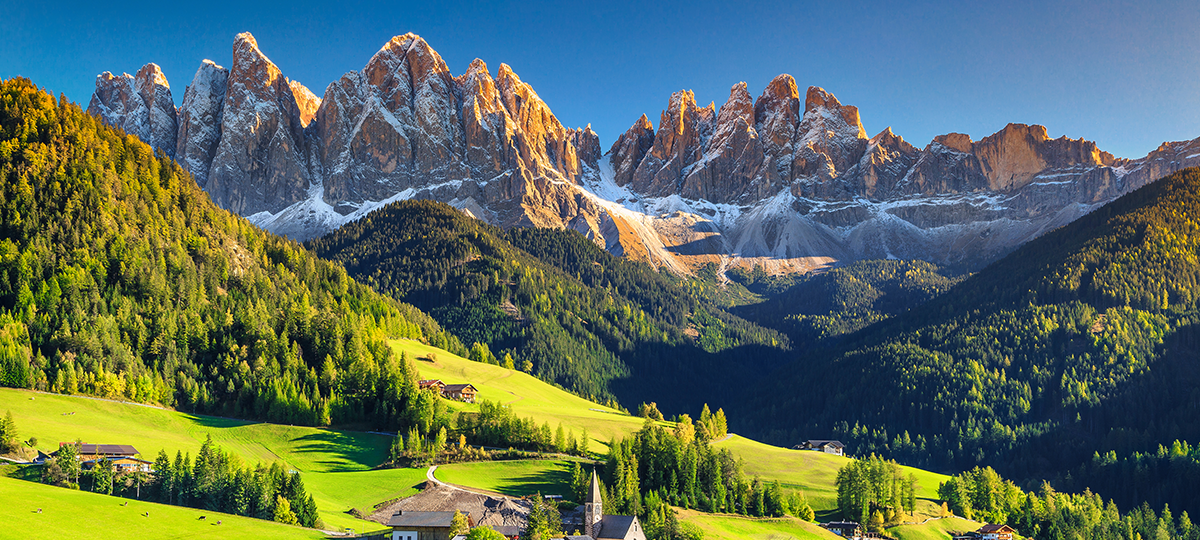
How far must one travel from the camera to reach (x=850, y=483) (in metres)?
126

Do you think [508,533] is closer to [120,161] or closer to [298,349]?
[298,349]

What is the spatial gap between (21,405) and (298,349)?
43.8 metres

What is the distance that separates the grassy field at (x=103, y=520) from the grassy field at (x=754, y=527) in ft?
136

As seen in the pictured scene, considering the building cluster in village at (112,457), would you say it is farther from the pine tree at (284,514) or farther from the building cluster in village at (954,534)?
the building cluster in village at (954,534)

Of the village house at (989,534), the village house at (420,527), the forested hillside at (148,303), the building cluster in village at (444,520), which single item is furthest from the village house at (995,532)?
the forested hillside at (148,303)

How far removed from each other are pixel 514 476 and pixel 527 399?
60.6m

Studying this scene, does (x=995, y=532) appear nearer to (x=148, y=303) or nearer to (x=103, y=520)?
(x=103, y=520)

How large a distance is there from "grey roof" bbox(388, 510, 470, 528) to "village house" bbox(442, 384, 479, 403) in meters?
64.8

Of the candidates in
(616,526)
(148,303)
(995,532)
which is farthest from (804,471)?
(148,303)

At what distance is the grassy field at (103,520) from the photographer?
239ft

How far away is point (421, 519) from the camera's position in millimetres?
88188

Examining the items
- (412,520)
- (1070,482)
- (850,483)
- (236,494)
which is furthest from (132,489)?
(1070,482)

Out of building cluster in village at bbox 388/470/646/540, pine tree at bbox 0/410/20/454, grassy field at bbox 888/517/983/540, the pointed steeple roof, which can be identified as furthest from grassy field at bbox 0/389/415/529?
grassy field at bbox 888/517/983/540

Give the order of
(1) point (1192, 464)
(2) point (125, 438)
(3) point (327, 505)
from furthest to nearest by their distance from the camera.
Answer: (1) point (1192, 464), (2) point (125, 438), (3) point (327, 505)
